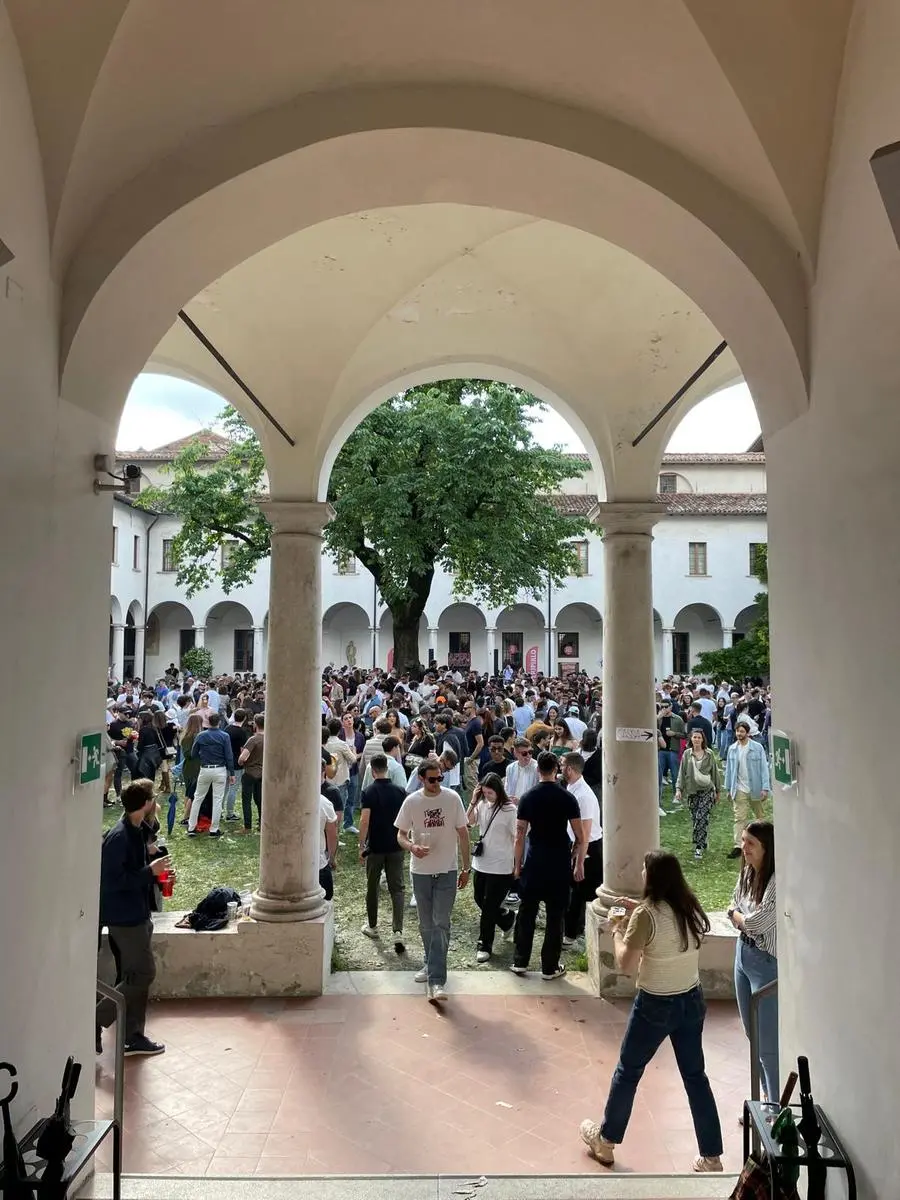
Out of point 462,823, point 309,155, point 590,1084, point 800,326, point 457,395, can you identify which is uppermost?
point 457,395

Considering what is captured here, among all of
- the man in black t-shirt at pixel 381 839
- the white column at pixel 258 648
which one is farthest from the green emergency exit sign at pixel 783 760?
the white column at pixel 258 648

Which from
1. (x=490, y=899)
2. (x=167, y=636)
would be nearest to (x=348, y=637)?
Answer: (x=167, y=636)

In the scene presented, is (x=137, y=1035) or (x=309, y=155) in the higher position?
(x=309, y=155)

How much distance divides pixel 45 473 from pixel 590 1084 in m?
4.49

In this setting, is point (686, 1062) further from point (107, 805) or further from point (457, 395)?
point (457, 395)

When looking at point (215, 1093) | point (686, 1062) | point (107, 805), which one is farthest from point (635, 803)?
point (107, 805)

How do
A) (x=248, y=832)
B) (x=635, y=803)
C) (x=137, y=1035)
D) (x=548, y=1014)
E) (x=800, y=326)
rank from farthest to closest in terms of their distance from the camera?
1. (x=248, y=832)
2. (x=635, y=803)
3. (x=548, y=1014)
4. (x=137, y=1035)
5. (x=800, y=326)

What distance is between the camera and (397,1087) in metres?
4.89

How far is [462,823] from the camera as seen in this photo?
6293 mm

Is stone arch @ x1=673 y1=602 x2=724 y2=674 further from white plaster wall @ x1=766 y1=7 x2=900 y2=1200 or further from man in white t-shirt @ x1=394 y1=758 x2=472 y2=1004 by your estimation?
white plaster wall @ x1=766 y1=7 x2=900 y2=1200

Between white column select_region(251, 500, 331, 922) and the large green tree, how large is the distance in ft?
34.5

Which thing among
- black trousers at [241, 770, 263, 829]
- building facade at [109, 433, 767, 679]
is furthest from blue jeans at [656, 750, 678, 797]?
building facade at [109, 433, 767, 679]

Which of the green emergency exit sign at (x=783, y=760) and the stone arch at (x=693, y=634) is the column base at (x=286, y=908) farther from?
the stone arch at (x=693, y=634)

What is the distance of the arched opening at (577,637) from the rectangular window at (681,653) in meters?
3.42
